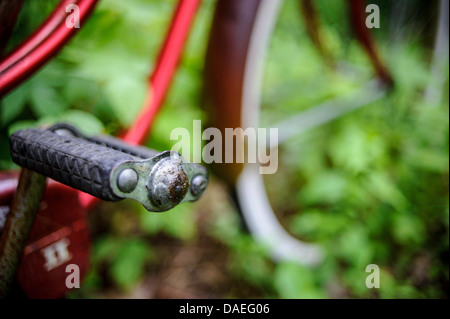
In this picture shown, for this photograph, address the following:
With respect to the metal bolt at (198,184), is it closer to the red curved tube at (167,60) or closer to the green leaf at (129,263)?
the red curved tube at (167,60)

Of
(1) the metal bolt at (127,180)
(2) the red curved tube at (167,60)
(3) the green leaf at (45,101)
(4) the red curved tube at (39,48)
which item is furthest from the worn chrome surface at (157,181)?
(3) the green leaf at (45,101)

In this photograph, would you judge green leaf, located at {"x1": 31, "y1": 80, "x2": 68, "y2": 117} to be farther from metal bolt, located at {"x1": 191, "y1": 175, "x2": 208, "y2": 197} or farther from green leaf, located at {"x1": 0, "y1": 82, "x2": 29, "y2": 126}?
metal bolt, located at {"x1": 191, "y1": 175, "x2": 208, "y2": 197}

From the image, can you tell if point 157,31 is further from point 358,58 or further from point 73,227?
point 358,58

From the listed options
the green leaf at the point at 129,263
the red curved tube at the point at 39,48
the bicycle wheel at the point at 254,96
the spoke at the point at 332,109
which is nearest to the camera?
the red curved tube at the point at 39,48

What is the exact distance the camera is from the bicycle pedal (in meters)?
0.37

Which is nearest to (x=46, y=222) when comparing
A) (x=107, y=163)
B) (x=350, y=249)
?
(x=107, y=163)

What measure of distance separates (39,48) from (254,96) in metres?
0.60

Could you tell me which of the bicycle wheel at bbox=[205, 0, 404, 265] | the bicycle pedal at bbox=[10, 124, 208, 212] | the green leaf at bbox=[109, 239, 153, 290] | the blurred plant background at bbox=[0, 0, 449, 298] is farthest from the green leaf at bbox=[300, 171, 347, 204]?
the bicycle pedal at bbox=[10, 124, 208, 212]

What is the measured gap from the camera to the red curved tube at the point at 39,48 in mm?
517

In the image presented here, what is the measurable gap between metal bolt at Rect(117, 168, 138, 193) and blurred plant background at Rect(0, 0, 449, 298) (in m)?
0.42

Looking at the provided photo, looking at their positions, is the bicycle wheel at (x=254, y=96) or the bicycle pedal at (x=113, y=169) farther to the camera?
the bicycle wheel at (x=254, y=96)

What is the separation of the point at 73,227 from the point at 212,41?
59 centimetres

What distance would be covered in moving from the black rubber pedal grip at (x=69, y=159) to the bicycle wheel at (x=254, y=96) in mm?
567

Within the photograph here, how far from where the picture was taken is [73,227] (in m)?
0.60
